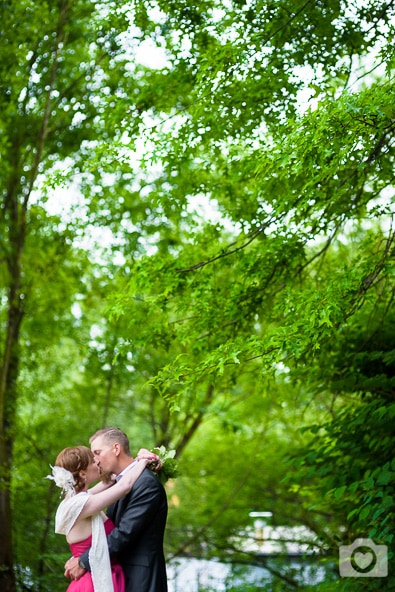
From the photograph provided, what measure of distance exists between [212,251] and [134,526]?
308 cm

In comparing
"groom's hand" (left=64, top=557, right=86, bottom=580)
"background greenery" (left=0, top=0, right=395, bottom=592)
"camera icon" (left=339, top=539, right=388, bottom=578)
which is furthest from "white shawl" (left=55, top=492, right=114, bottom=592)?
"camera icon" (left=339, top=539, right=388, bottom=578)

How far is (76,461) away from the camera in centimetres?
354

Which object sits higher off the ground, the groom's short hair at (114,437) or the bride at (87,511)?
the groom's short hair at (114,437)

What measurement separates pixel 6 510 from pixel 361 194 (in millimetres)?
4434

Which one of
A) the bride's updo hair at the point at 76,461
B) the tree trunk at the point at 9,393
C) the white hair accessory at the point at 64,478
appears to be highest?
the tree trunk at the point at 9,393

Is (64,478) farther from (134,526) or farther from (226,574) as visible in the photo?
(226,574)

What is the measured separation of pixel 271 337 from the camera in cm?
426

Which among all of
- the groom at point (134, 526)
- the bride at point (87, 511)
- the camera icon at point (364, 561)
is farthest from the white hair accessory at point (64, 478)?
the camera icon at point (364, 561)

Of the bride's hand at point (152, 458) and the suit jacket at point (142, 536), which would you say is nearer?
the suit jacket at point (142, 536)

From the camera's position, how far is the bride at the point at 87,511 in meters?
3.47

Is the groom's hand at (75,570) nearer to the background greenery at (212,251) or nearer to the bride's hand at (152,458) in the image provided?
the bride's hand at (152,458)

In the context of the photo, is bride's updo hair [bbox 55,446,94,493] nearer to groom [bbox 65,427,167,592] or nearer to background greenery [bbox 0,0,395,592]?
groom [bbox 65,427,167,592]

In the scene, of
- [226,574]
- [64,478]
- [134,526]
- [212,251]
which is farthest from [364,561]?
[226,574]

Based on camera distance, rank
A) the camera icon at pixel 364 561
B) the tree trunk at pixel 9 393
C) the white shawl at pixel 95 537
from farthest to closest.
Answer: the tree trunk at pixel 9 393 → the camera icon at pixel 364 561 → the white shawl at pixel 95 537
